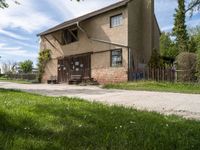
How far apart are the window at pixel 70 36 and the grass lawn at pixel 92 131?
24.5m

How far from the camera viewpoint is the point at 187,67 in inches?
852

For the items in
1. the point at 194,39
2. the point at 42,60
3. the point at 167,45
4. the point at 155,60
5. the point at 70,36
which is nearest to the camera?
the point at 155,60

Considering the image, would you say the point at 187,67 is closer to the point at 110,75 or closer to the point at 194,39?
the point at 110,75

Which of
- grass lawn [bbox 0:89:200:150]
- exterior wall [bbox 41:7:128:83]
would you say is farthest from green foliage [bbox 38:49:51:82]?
grass lawn [bbox 0:89:200:150]

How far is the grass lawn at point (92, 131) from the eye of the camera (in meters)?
4.55

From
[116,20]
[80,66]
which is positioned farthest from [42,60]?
[116,20]

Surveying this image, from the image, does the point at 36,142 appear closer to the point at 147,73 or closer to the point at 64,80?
the point at 147,73

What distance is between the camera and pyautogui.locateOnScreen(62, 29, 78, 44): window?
3144 cm

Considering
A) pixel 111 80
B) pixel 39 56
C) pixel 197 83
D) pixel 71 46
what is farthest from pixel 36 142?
pixel 39 56

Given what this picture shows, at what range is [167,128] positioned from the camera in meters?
5.88

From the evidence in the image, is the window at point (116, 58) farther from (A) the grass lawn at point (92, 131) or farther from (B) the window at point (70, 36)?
(A) the grass lawn at point (92, 131)

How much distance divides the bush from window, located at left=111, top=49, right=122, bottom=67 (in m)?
5.42

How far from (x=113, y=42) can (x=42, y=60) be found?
40.8 ft

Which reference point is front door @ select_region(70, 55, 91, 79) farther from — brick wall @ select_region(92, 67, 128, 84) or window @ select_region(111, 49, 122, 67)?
window @ select_region(111, 49, 122, 67)
